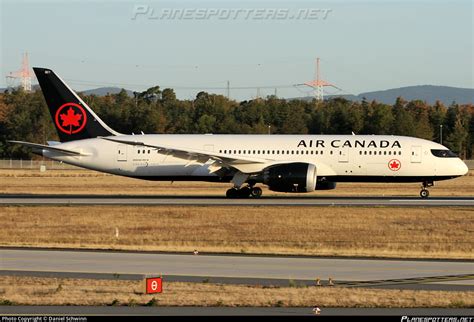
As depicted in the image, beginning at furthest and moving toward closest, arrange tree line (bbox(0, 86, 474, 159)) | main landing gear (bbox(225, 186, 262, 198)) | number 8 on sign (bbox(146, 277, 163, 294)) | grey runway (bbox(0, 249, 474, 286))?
tree line (bbox(0, 86, 474, 159)) < main landing gear (bbox(225, 186, 262, 198)) < grey runway (bbox(0, 249, 474, 286)) < number 8 on sign (bbox(146, 277, 163, 294))

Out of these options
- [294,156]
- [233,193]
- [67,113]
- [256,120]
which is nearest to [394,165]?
[294,156]

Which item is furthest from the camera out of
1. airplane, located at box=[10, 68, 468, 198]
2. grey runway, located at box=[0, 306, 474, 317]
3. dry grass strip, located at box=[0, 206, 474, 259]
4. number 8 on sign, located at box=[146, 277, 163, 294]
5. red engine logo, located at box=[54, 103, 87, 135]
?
red engine logo, located at box=[54, 103, 87, 135]

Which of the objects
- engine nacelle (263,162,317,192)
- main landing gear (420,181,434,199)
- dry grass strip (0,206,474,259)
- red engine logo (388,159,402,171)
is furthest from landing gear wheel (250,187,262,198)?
main landing gear (420,181,434,199)

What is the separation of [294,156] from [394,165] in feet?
19.6

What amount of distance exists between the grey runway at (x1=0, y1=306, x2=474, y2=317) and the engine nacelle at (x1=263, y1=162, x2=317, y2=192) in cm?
3072

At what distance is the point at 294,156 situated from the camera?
53.9 m

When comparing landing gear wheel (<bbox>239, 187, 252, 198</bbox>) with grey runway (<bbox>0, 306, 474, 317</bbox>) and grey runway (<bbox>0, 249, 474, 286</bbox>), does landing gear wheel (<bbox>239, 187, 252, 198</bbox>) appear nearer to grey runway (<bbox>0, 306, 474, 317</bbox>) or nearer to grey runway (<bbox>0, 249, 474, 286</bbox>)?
grey runway (<bbox>0, 249, 474, 286</bbox>)

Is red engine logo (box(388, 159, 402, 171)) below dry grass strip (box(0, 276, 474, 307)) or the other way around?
the other way around

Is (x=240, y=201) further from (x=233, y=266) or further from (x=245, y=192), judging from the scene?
(x=233, y=266)

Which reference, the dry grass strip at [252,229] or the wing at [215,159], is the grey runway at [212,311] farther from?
the wing at [215,159]

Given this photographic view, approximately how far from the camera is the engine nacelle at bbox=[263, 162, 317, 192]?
5009cm

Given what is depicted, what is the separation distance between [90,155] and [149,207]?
12.0 metres

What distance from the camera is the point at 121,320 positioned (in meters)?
17.5

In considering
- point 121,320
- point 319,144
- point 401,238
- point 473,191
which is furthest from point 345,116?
point 121,320
